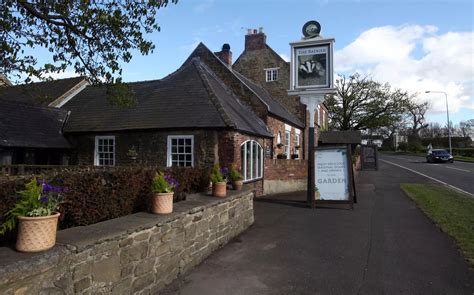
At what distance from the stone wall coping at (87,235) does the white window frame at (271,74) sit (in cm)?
1961

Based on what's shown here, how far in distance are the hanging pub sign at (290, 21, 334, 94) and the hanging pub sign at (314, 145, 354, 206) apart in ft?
7.63

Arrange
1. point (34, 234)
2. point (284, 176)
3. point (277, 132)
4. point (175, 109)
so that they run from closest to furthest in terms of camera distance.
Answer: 1. point (34, 234)
2. point (175, 109)
3. point (284, 176)
4. point (277, 132)

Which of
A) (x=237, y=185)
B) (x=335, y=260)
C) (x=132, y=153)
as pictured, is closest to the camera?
(x=335, y=260)

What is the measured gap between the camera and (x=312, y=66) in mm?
12922

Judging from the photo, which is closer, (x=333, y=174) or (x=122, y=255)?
(x=122, y=255)

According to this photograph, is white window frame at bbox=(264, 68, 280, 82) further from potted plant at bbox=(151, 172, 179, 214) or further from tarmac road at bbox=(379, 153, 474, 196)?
potted plant at bbox=(151, 172, 179, 214)

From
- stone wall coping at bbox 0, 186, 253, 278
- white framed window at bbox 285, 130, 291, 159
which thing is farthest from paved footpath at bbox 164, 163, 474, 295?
white framed window at bbox 285, 130, 291, 159

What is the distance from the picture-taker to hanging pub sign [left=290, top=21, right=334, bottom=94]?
12695mm

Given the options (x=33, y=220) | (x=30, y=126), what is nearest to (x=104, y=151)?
(x=30, y=126)

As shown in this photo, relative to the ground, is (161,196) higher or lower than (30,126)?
lower

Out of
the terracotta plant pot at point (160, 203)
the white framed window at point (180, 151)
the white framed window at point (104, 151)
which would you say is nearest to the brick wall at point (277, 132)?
the white framed window at point (180, 151)

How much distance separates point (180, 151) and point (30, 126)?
7182 millimetres

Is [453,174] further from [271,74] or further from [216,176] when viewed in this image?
[216,176]

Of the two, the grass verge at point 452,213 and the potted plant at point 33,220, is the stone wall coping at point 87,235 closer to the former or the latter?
the potted plant at point 33,220
